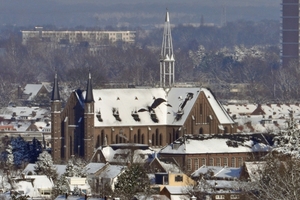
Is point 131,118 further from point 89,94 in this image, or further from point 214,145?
point 214,145

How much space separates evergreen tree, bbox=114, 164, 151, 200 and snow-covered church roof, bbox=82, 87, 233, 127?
19.2 m

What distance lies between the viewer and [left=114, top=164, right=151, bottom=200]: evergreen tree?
3903 centimetres

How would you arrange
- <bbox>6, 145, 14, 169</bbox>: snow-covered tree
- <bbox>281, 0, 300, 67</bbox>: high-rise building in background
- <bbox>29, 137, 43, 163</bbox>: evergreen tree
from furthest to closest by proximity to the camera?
<bbox>281, 0, 300, 67</bbox>: high-rise building in background → <bbox>29, 137, 43, 163</bbox>: evergreen tree → <bbox>6, 145, 14, 169</bbox>: snow-covered tree

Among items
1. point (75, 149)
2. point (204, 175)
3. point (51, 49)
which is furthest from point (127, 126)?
point (51, 49)

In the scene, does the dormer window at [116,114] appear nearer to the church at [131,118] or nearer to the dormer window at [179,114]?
the church at [131,118]

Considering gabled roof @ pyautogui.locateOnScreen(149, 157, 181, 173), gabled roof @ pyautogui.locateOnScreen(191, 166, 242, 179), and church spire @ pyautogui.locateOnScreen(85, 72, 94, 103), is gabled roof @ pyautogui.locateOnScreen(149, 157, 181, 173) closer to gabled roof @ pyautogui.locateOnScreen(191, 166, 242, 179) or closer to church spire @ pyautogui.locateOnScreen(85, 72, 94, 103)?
gabled roof @ pyautogui.locateOnScreen(191, 166, 242, 179)

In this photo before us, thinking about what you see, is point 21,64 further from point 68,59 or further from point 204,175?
point 204,175

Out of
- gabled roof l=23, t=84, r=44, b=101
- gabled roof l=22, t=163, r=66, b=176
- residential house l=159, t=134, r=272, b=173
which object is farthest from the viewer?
gabled roof l=23, t=84, r=44, b=101

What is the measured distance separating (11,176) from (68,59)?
4259 inches

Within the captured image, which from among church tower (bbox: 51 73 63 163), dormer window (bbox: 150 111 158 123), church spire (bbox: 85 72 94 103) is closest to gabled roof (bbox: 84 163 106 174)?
church spire (bbox: 85 72 94 103)

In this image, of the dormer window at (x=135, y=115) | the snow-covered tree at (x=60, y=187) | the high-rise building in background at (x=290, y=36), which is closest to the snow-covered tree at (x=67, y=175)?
the snow-covered tree at (x=60, y=187)

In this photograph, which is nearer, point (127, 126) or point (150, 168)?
point (150, 168)

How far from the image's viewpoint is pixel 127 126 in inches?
2437

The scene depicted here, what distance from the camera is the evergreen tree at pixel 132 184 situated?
128 feet
